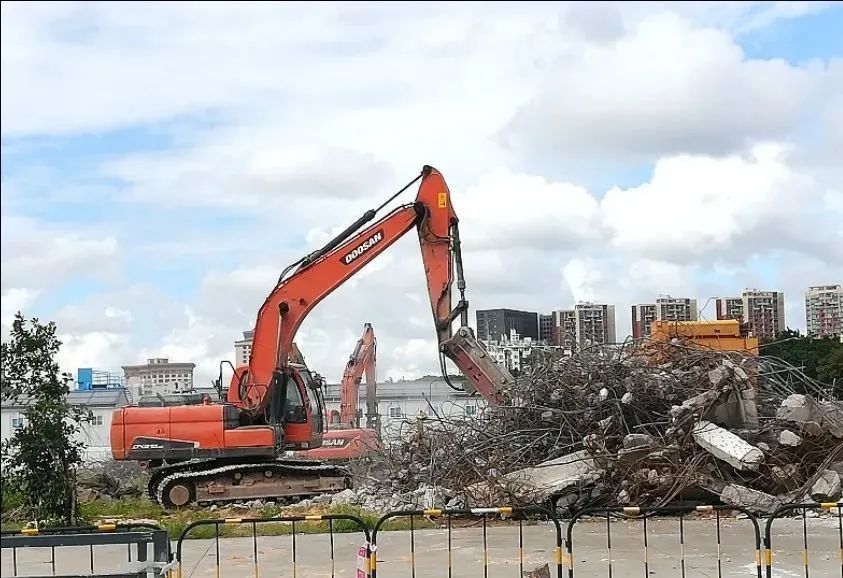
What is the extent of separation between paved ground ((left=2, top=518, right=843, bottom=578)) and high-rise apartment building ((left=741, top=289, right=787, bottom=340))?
19.5 m

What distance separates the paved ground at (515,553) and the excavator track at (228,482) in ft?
14.4

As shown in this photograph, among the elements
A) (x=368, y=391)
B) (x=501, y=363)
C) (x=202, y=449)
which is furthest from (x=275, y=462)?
(x=368, y=391)

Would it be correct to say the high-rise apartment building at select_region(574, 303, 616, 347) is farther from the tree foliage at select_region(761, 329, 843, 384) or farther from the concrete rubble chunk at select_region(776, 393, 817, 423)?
the tree foliage at select_region(761, 329, 843, 384)

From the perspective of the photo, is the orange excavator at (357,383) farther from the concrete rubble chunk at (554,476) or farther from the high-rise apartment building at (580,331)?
the concrete rubble chunk at (554,476)

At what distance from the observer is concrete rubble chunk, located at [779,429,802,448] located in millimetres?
15242

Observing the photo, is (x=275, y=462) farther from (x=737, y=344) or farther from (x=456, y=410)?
(x=737, y=344)

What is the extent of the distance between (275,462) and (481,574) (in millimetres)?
8666

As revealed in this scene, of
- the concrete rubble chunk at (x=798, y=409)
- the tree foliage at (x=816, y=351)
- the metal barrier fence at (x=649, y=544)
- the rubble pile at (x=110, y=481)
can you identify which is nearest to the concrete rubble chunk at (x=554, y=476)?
the metal barrier fence at (x=649, y=544)

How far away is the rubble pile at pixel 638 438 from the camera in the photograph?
14.8 metres

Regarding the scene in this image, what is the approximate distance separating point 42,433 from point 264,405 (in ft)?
15.0

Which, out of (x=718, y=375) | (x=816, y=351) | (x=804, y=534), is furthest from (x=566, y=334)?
(x=816, y=351)

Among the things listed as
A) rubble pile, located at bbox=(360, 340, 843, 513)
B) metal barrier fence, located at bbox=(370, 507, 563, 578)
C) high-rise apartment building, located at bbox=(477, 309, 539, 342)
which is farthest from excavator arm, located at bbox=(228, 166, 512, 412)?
high-rise apartment building, located at bbox=(477, 309, 539, 342)

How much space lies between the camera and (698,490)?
14.9 metres

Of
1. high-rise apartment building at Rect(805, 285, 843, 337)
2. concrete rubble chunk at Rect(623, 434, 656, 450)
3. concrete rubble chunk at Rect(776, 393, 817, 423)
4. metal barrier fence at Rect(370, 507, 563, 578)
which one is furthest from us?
high-rise apartment building at Rect(805, 285, 843, 337)
